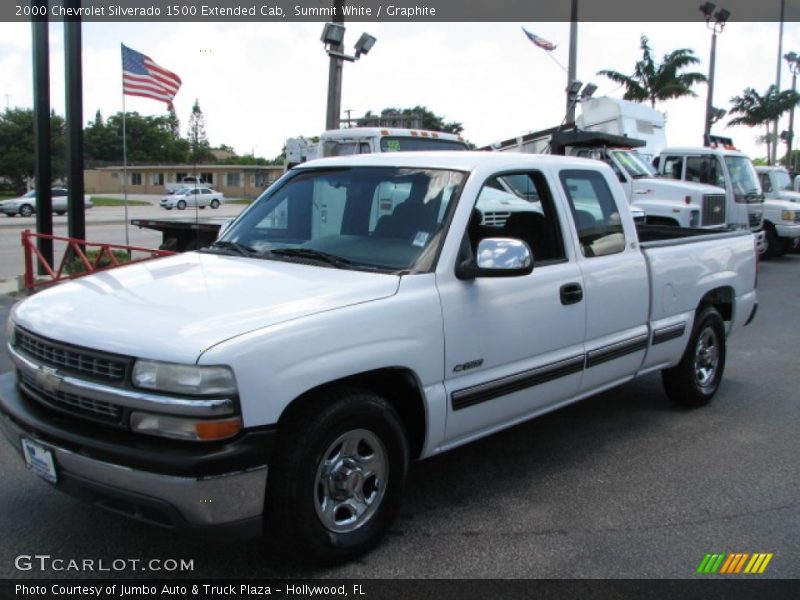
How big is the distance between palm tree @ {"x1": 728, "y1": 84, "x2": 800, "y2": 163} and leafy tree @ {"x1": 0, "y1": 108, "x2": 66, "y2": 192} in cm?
5117

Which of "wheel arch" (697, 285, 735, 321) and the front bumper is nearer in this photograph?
the front bumper

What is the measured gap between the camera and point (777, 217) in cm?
1709

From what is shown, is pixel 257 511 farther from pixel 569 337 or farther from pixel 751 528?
pixel 751 528

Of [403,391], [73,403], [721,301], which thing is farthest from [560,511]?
[721,301]

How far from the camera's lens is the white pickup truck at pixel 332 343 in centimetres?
289

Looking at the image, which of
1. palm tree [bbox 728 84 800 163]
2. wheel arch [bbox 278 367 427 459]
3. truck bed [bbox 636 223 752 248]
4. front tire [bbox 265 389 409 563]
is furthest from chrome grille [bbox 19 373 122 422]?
palm tree [bbox 728 84 800 163]

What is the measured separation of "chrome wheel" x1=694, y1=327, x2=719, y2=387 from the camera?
5.90m

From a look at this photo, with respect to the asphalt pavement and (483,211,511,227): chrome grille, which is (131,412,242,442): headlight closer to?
the asphalt pavement

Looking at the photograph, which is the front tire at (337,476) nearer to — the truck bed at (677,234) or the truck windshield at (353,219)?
the truck windshield at (353,219)

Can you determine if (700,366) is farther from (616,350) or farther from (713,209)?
(713,209)

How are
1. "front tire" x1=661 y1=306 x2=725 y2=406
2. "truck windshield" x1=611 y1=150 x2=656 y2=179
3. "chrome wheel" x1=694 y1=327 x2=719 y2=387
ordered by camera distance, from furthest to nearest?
"truck windshield" x1=611 y1=150 x2=656 y2=179 < "chrome wheel" x1=694 y1=327 x2=719 y2=387 < "front tire" x1=661 y1=306 x2=725 y2=406

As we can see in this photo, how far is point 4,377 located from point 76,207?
9993 mm

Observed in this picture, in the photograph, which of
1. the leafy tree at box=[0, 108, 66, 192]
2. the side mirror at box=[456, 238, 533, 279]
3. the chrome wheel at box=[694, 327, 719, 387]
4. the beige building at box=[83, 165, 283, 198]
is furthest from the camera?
the beige building at box=[83, 165, 283, 198]

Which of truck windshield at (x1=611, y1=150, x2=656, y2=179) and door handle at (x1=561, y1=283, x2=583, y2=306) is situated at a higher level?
truck windshield at (x1=611, y1=150, x2=656, y2=179)
